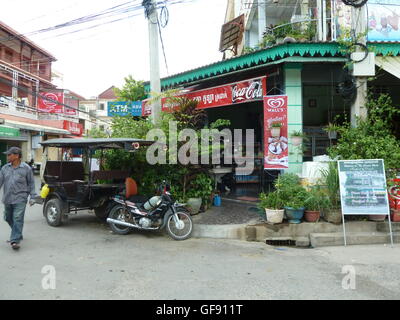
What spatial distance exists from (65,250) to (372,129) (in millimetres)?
6519

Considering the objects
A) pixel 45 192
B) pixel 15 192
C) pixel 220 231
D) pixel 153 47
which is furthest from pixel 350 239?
pixel 153 47

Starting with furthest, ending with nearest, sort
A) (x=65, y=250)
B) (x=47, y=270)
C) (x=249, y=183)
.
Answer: (x=249, y=183)
(x=65, y=250)
(x=47, y=270)

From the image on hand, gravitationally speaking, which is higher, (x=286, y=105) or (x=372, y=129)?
(x=286, y=105)

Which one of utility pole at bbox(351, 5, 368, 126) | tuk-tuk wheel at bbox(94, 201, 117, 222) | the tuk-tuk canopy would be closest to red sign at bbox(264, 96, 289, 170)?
utility pole at bbox(351, 5, 368, 126)

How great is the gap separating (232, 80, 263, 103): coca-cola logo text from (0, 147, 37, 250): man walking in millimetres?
5458

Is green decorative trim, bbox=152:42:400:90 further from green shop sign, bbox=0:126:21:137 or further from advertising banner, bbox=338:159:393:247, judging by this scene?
green shop sign, bbox=0:126:21:137

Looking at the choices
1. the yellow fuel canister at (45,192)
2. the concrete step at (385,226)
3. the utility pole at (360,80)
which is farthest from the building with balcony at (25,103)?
the concrete step at (385,226)

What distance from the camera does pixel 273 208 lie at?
20.5 feet

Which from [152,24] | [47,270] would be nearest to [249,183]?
[152,24]

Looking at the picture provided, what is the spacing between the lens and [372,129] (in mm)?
6426

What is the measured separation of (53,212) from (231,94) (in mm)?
5515
